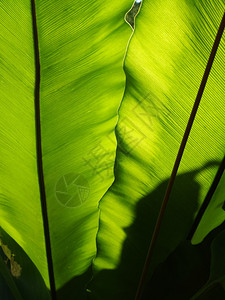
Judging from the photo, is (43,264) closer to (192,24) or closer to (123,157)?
(123,157)

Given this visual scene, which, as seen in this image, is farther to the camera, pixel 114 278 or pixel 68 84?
pixel 114 278

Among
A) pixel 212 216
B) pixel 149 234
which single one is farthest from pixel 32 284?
pixel 212 216

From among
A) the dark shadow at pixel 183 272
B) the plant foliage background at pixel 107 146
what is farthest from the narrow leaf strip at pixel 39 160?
the dark shadow at pixel 183 272

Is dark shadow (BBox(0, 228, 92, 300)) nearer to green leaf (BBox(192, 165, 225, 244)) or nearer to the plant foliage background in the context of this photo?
the plant foliage background

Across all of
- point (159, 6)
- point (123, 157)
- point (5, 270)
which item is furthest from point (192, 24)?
point (5, 270)

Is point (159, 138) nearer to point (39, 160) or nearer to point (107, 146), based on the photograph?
point (107, 146)

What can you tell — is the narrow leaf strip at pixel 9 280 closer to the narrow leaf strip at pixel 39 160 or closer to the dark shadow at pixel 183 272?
the narrow leaf strip at pixel 39 160

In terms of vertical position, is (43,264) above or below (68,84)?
below
